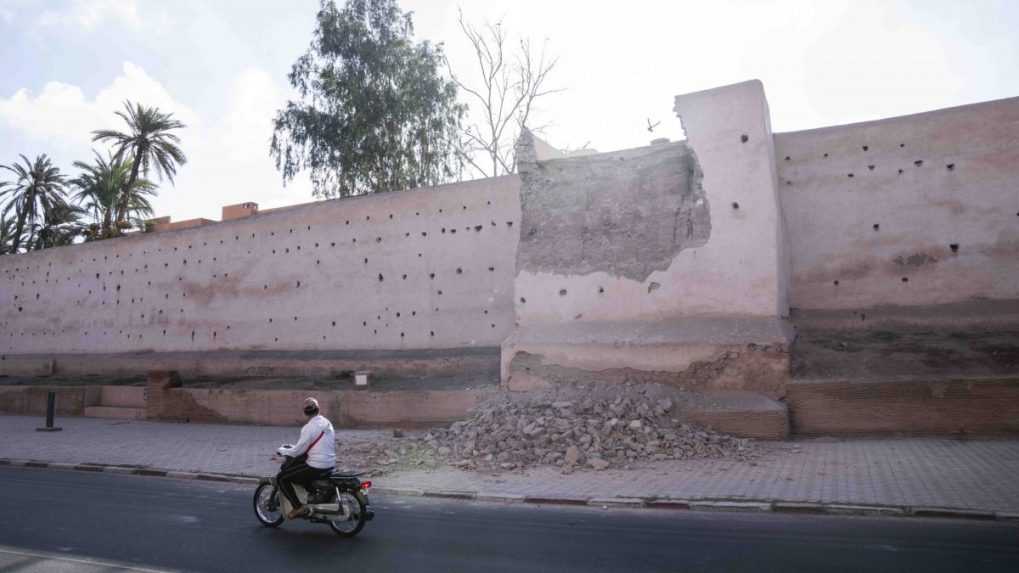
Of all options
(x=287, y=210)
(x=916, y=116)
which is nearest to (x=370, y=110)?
(x=287, y=210)

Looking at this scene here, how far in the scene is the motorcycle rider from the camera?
6551mm

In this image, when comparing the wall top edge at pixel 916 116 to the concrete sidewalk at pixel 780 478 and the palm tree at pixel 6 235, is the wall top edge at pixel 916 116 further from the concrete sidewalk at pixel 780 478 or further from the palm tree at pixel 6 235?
the palm tree at pixel 6 235

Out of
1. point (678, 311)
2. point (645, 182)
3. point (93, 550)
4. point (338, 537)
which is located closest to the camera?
point (93, 550)

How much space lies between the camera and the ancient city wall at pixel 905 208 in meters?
12.2

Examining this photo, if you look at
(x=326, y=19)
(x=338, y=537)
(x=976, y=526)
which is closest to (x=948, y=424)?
(x=976, y=526)

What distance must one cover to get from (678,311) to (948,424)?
4.26m

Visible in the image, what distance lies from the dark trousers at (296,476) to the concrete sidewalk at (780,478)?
2.33 meters

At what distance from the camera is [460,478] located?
932cm

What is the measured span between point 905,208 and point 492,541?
10.6 meters

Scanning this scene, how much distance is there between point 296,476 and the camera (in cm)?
657

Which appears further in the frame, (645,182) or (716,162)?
(645,182)

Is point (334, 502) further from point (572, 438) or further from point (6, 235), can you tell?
point (6, 235)

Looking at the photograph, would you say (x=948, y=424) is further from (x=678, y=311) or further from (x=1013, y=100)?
(x=1013, y=100)

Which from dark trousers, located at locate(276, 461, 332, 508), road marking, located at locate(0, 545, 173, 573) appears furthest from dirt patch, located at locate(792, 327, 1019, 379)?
road marking, located at locate(0, 545, 173, 573)
